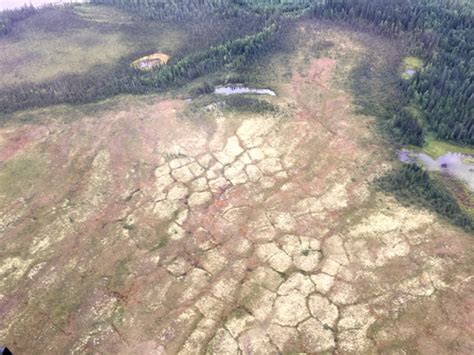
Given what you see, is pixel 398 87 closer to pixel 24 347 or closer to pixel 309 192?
pixel 309 192

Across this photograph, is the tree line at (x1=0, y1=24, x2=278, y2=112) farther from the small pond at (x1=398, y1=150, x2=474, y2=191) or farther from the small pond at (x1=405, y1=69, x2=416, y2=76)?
the small pond at (x1=398, y1=150, x2=474, y2=191)

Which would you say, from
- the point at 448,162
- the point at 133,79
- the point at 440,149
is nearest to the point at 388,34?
the point at 440,149

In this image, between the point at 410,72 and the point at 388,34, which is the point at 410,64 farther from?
the point at 388,34

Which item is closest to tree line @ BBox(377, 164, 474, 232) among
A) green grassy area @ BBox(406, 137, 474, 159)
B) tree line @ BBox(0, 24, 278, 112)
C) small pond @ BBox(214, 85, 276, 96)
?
green grassy area @ BBox(406, 137, 474, 159)

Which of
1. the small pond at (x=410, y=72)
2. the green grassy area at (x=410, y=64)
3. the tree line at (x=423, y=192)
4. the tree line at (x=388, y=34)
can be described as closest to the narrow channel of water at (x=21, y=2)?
the tree line at (x=388, y=34)

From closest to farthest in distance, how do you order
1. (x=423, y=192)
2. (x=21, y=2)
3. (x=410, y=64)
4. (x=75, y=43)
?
(x=423, y=192)
(x=410, y=64)
(x=75, y=43)
(x=21, y=2)

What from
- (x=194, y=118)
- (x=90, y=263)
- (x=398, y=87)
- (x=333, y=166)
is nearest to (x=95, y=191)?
(x=90, y=263)
